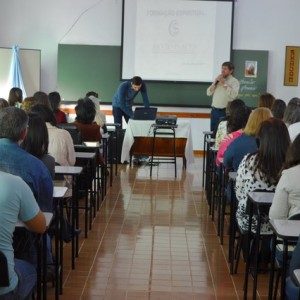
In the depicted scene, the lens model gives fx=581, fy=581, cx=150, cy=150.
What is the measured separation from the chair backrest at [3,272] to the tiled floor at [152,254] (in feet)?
4.75

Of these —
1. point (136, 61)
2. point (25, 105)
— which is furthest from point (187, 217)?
point (136, 61)

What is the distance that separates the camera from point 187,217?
6.16 metres

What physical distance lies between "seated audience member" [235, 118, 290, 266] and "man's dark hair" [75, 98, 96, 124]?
2.73m

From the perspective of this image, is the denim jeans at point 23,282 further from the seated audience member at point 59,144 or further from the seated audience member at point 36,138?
the seated audience member at point 59,144

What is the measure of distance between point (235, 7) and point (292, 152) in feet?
26.1

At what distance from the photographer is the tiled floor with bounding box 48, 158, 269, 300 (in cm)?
396

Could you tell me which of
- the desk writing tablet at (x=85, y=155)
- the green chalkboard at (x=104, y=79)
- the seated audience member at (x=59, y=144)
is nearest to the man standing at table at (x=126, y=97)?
the green chalkboard at (x=104, y=79)

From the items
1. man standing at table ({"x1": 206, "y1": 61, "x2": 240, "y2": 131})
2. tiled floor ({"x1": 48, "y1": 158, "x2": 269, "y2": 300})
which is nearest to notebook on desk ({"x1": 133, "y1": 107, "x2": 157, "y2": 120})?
man standing at table ({"x1": 206, "y1": 61, "x2": 240, "y2": 131})

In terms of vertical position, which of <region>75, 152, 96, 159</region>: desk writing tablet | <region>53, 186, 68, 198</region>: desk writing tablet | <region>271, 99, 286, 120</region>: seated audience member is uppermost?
<region>271, 99, 286, 120</region>: seated audience member

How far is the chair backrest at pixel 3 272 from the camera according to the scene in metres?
2.33

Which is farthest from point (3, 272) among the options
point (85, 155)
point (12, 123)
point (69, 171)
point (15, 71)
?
point (15, 71)

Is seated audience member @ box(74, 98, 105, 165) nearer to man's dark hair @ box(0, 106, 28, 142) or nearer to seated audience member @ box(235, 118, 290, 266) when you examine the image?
seated audience member @ box(235, 118, 290, 266)

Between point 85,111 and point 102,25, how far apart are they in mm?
4794

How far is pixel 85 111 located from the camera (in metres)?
6.47
